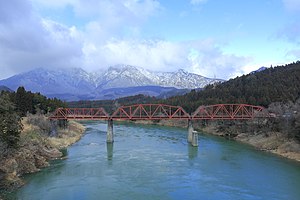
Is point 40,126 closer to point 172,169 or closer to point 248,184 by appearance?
point 172,169

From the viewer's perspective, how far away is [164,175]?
38.5m

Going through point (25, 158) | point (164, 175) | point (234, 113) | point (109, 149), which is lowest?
point (164, 175)

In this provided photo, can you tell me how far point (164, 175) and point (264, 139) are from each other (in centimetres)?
3138

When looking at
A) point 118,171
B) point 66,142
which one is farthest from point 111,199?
point 66,142

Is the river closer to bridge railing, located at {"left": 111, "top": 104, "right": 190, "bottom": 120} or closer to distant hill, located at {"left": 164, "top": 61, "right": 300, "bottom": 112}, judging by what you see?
bridge railing, located at {"left": 111, "top": 104, "right": 190, "bottom": 120}

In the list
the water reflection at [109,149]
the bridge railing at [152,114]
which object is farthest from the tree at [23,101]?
the water reflection at [109,149]

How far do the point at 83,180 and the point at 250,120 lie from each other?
4916 centimetres

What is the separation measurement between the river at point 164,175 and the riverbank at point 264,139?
274cm

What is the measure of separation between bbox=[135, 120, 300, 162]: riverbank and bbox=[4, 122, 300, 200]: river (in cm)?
274

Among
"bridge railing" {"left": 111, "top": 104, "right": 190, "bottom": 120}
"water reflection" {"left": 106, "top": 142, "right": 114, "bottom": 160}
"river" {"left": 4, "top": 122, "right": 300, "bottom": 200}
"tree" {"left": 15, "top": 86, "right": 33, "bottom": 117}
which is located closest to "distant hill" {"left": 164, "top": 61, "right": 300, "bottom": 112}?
"bridge railing" {"left": 111, "top": 104, "right": 190, "bottom": 120}

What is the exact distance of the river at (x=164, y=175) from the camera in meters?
31.5

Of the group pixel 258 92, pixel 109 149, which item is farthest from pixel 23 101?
pixel 258 92

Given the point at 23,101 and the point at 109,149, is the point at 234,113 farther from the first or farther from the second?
the point at 23,101

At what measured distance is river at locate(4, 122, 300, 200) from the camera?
31547mm
